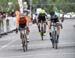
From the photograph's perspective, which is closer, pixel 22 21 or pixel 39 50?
pixel 22 21

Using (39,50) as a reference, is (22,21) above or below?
above

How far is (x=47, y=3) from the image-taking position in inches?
5640

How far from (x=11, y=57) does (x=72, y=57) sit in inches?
99.6

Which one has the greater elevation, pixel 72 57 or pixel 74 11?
pixel 72 57

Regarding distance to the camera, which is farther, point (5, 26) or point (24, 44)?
point (5, 26)

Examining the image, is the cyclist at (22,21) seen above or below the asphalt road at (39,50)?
above

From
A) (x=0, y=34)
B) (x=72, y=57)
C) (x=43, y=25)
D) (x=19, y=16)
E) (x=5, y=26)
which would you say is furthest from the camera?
(x=5, y=26)

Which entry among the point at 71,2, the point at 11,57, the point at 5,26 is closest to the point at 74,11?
the point at 71,2

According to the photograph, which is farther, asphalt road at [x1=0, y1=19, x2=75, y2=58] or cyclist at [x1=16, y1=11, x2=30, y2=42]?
cyclist at [x1=16, y1=11, x2=30, y2=42]

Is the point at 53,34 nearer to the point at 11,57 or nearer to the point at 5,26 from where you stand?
the point at 11,57

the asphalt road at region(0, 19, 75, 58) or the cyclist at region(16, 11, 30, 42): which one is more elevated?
the cyclist at region(16, 11, 30, 42)

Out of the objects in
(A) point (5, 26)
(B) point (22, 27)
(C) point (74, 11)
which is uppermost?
(B) point (22, 27)

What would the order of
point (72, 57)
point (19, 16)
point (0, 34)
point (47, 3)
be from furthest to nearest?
point (47, 3) < point (0, 34) < point (19, 16) < point (72, 57)

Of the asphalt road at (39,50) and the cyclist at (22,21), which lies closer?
the asphalt road at (39,50)
